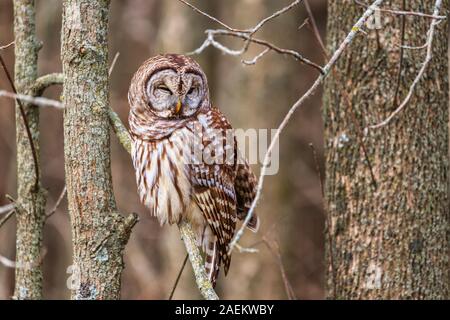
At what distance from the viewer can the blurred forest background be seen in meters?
8.80

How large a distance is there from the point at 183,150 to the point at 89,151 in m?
0.99

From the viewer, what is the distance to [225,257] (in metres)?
4.64

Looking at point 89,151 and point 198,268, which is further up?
point 89,151

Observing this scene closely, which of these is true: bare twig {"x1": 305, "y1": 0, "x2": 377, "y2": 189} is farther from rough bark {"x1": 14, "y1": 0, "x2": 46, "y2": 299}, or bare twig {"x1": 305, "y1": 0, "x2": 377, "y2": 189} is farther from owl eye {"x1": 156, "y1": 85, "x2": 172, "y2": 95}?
rough bark {"x1": 14, "y1": 0, "x2": 46, "y2": 299}

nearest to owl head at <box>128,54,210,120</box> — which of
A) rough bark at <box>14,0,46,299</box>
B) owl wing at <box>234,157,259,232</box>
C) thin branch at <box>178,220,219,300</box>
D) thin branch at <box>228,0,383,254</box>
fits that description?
owl wing at <box>234,157,259,232</box>

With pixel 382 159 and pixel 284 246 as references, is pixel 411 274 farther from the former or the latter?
pixel 284 246

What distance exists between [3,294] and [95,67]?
5.91 metres

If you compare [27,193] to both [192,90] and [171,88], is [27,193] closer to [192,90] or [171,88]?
[171,88]

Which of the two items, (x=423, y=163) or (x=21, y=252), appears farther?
(x=423, y=163)

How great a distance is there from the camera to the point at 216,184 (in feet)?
15.0

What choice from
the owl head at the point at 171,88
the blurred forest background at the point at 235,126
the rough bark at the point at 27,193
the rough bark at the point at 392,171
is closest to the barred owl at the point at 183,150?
the owl head at the point at 171,88

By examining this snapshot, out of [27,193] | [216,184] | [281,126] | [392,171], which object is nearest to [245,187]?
[216,184]

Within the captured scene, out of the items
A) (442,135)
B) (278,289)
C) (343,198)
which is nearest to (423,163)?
(442,135)

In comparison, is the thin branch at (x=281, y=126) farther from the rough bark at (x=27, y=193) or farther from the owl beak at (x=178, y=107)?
the rough bark at (x=27, y=193)
